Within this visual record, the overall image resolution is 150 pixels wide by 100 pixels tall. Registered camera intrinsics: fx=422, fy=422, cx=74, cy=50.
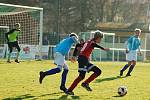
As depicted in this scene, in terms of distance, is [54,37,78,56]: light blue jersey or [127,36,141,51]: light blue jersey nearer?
[54,37,78,56]: light blue jersey

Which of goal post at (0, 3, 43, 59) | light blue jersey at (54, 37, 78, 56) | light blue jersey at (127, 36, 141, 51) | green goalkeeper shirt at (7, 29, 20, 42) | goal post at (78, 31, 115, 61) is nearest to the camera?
light blue jersey at (54, 37, 78, 56)

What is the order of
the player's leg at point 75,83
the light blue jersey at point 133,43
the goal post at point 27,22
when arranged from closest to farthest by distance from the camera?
1. the player's leg at point 75,83
2. the light blue jersey at point 133,43
3. the goal post at point 27,22

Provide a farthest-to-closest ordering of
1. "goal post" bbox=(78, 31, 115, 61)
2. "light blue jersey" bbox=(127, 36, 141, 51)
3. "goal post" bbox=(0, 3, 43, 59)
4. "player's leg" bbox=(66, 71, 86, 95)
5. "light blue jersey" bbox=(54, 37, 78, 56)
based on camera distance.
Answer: "goal post" bbox=(78, 31, 115, 61)
"goal post" bbox=(0, 3, 43, 59)
"light blue jersey" bbox=(127, 36, 141, 51)
"light blue jersey" bbox=(54, 37, 78, 56)
"player's leg" bbox=(66, 71, 86, 95)

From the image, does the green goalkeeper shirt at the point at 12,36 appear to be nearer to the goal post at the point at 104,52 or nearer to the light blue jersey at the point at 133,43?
the light blue jersey at the point at 133,43

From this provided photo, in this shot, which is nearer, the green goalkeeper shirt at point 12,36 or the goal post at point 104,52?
the green goalkeeper shirt at point 12,36

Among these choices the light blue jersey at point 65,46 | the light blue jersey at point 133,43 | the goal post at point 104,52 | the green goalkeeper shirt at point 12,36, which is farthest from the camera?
the goal post at point 104,52

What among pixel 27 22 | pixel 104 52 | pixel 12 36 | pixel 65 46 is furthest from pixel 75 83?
pixel 104 52

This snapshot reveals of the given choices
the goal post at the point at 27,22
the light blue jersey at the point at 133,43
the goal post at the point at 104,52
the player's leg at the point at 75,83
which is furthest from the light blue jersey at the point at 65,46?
the goal post at the point at 104,52

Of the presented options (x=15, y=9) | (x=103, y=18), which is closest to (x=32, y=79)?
(x=15, y=9)

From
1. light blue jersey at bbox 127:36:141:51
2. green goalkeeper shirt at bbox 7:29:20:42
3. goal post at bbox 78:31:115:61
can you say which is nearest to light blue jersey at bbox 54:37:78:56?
light blue jersey at bbox 127:36:141:51

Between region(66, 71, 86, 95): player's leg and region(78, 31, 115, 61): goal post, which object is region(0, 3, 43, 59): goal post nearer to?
region(78, 31, 115, 61): goal post

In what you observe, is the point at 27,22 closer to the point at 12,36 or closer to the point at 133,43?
the point at 12,36

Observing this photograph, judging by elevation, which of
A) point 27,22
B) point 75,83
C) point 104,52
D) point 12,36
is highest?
point 27,22

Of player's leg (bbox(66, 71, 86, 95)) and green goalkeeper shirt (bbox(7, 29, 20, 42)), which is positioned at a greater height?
green goalkeeper shirt (bbox(7, 29, 20, 42))
